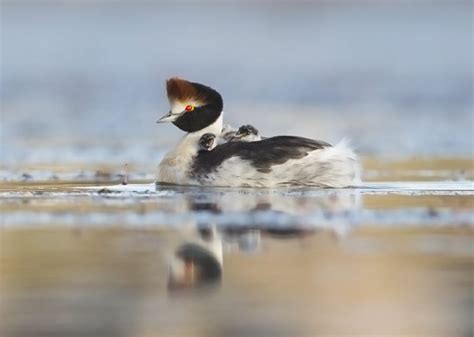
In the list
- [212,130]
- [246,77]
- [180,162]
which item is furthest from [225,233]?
[246,77]

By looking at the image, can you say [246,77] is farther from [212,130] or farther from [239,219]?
[239,219]

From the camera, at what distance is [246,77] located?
28.2m

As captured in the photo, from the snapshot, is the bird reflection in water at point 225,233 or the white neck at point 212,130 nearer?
the bird reflection in water at point 225,233

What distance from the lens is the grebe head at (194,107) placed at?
1292 centimetres

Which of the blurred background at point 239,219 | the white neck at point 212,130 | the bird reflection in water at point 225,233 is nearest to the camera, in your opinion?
the blurred background at point 239,219

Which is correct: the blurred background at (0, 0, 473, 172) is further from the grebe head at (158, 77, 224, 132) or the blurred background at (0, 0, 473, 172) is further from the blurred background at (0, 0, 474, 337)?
the grebe head at (158, 77, 224, 132)

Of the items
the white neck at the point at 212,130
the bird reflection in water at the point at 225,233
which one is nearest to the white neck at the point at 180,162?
the white neck at the point at 212,130

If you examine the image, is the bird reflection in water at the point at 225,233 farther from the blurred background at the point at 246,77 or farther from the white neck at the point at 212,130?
the blurred background at the point at 246,77

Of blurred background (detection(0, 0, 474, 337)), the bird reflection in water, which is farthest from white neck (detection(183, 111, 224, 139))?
the bird reflection in water

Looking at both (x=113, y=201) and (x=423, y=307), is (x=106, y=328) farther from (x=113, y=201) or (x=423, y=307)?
(x=113, y=201)

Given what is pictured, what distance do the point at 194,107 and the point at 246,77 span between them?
15.4m

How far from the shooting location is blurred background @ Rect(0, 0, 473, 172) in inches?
686

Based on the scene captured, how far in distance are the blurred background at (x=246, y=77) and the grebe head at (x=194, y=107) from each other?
1.80 m

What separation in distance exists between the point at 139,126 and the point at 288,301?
1204cm
